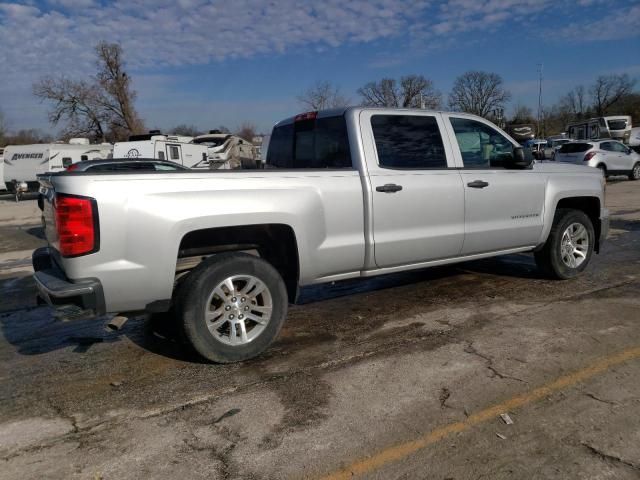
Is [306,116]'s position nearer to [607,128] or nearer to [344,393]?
[344,393]

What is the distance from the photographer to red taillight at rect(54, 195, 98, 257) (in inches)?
132

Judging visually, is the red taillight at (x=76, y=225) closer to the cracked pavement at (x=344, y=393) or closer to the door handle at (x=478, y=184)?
the cracked pavement at (x=344, y=393)

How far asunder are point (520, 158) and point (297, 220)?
Result: 2753mm

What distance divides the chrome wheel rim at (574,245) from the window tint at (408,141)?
2092mm

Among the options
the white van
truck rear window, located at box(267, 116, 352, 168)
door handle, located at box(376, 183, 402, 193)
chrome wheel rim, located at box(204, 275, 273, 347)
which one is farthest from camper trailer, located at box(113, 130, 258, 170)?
the white van

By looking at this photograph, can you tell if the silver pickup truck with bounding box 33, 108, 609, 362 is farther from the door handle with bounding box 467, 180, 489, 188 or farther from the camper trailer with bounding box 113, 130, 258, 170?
the camper trailer with bounding box 113, 130, 258, 170

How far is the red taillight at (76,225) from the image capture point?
3359 mm

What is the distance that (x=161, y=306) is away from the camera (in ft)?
12.2

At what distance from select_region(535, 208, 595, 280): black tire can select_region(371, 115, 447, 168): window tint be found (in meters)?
1.86

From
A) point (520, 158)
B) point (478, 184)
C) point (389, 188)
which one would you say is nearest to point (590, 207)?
point (520, 158)

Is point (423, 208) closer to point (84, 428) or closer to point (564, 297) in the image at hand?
point (564, 297)

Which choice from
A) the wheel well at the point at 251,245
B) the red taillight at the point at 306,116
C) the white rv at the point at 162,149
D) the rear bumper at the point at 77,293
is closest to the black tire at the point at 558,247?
the red taillight at the point at 306,116

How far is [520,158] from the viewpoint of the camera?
5465mm

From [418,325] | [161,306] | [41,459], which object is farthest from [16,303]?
[418,325]
